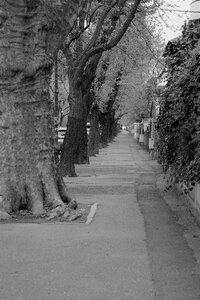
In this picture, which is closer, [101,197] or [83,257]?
[83,257]

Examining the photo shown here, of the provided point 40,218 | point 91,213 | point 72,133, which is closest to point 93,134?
point 72,133

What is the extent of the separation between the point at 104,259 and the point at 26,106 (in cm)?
432

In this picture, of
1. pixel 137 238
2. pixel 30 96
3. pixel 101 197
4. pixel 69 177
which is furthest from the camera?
pixel 69 177

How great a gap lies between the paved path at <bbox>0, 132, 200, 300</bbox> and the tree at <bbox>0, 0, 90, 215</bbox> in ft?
3.80

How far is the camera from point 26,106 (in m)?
10.8

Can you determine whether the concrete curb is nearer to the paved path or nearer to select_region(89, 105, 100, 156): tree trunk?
the paved path

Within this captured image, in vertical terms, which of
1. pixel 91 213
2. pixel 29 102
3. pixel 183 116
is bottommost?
pixel 91 213

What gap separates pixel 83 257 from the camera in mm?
7457

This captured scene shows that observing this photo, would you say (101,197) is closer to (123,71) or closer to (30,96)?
(30,96)

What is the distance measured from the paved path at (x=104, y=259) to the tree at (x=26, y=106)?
116cm

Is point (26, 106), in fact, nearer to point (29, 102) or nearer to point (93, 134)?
point (29, 102)

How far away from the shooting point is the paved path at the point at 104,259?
19.5ft

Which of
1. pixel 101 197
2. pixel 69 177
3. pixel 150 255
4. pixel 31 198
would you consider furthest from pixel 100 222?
pixel 69 177

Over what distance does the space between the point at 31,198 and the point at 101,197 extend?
3606 millimetres
